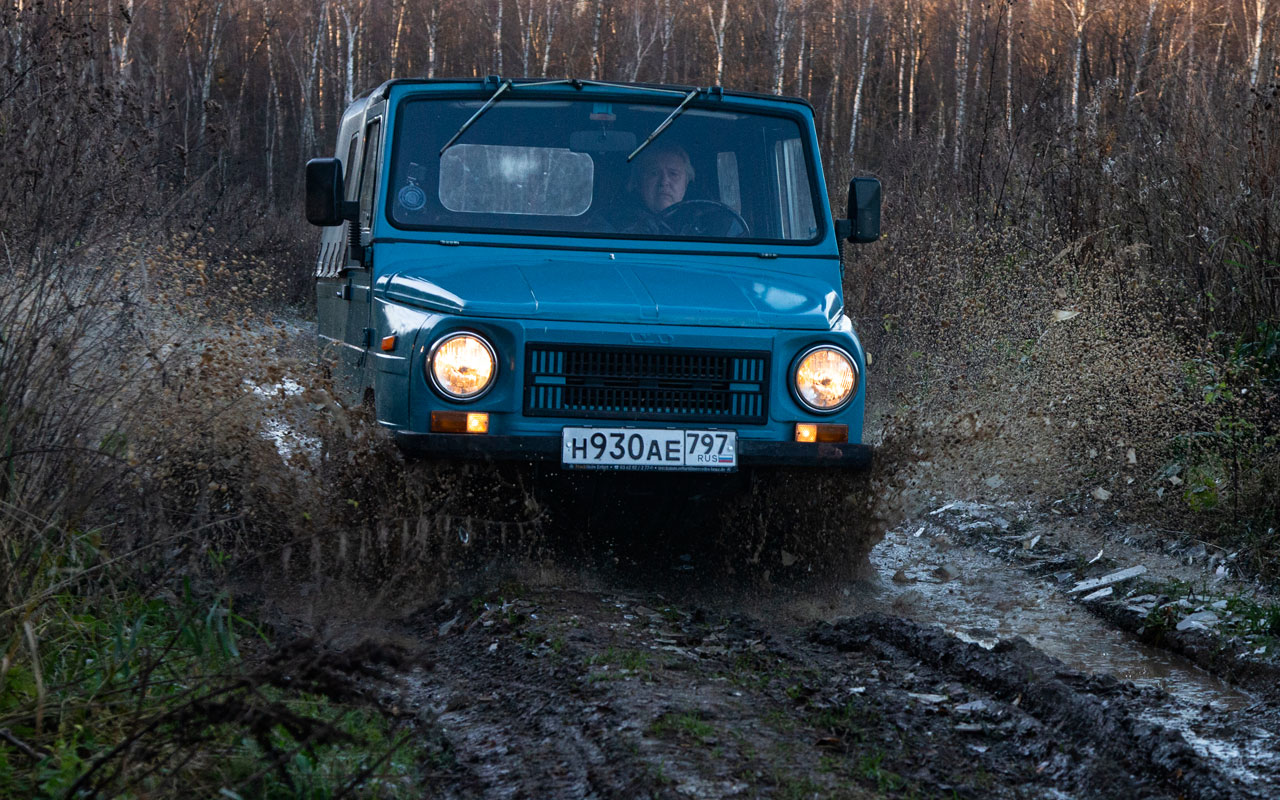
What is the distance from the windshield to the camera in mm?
5395

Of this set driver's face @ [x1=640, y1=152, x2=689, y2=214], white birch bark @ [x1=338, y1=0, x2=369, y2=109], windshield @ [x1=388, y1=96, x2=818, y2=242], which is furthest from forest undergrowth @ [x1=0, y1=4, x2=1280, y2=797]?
white birch bark @ [x1=338, y1=0, x2=369, y2=109]

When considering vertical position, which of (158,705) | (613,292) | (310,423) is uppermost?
(613,292)

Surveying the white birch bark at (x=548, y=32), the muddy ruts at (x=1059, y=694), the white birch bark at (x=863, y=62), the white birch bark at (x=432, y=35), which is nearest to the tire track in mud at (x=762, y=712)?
the muddy ruts at (x=1059, y=694)

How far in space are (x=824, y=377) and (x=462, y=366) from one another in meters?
1.32

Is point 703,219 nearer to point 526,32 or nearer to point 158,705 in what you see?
point 158,705

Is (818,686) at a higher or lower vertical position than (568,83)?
lower

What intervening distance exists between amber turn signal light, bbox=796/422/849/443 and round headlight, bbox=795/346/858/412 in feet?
0.20

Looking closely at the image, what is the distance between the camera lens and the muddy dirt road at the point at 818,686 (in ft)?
9.66

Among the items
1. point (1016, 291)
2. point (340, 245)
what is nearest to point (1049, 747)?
point (340, 245)

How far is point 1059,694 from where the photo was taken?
11.5 feet

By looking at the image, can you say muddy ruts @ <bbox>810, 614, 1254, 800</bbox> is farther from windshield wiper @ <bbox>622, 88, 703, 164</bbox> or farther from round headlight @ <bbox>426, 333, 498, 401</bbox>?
windshield wiper @ <bbox>622, 88, 703, 164</bbox>

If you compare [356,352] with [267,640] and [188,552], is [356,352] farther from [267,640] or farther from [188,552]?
[267,640]

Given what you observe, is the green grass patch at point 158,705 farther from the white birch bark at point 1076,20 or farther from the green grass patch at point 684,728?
the white birch bark at point 1076,20

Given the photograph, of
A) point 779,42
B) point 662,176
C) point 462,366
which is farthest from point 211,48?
point 462,366
